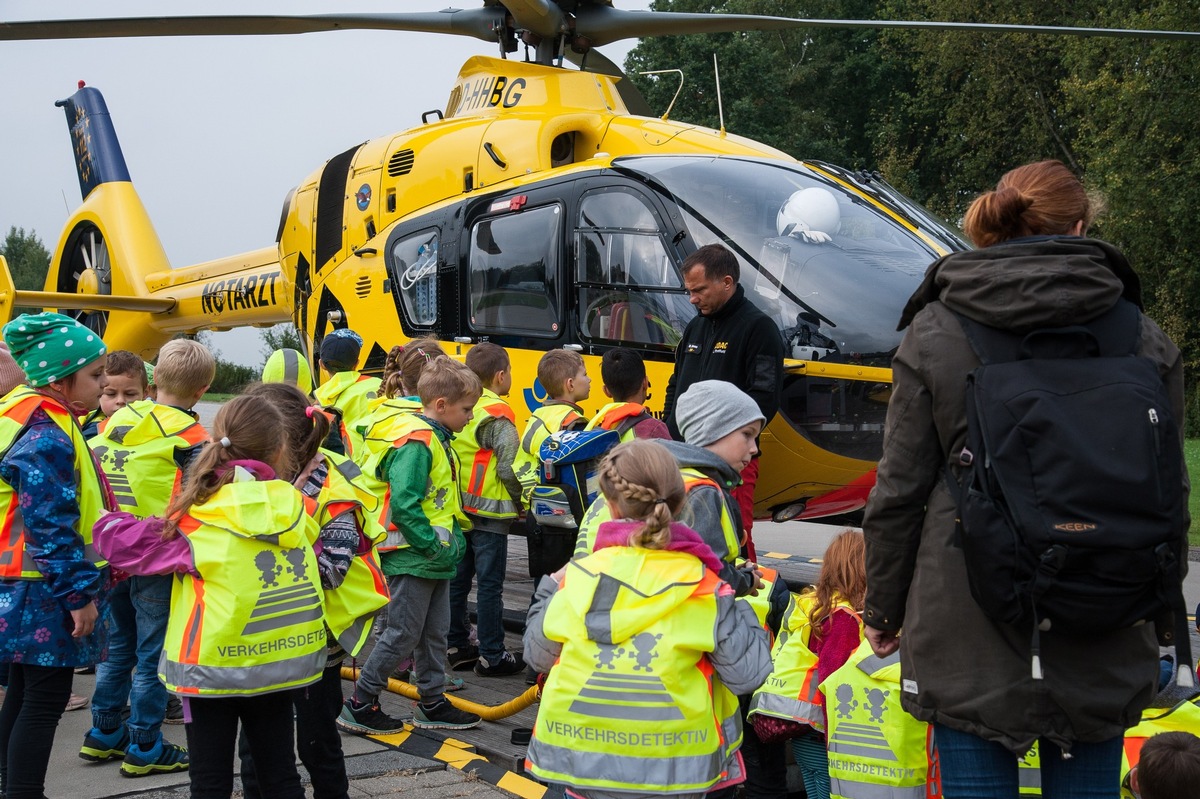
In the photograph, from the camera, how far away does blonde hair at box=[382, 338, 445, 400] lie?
6.11 m

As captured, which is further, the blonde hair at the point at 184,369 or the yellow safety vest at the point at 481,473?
the yellow safety vest at the point at 481,473

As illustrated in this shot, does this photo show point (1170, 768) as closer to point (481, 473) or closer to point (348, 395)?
point (481, 473)

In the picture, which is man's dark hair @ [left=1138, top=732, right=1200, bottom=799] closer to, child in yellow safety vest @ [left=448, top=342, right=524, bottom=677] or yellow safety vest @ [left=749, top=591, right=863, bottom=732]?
yellow safety vest @ [left=749, top=591, right=863, bottom=732]

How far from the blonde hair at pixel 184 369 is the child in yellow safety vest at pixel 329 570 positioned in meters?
1.15

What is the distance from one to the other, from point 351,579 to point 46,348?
1.34 m

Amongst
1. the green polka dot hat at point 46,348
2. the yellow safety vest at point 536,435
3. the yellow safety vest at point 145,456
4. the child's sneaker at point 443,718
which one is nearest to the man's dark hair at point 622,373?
the yellow safety vest at point 536,435

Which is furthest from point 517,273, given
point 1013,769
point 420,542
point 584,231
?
point 1013,769

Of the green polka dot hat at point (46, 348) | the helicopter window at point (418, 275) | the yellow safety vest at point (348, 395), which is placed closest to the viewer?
the green polka dot hat at point (46, 348)

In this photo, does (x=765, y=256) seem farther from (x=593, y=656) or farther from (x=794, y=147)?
(x=794, y=147)

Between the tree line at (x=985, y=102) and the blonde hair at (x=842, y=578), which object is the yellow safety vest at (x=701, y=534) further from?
the tree line at (x=985, y=102)

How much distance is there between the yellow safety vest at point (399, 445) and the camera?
514 centimetres

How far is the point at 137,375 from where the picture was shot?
591cm

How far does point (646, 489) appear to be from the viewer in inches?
117

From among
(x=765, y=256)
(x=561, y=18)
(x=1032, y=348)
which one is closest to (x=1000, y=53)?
(x=561, y=18)
